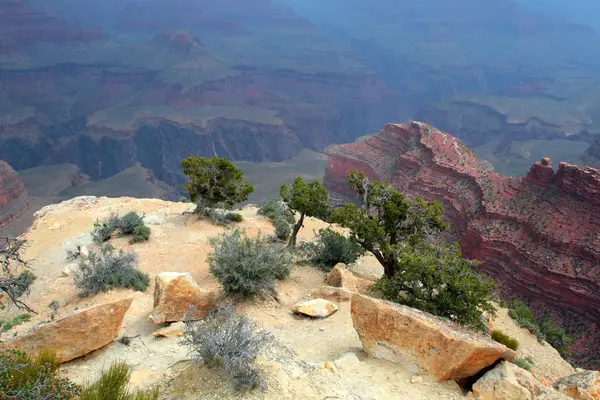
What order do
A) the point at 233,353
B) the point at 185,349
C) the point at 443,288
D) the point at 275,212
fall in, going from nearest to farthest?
the point at 233,353, the point at 185,349, the point at 443,288, the point at 275,212

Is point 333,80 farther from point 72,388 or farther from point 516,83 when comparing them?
point 72,388

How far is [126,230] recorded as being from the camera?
19406mm

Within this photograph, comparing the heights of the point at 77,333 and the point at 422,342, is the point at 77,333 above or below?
below

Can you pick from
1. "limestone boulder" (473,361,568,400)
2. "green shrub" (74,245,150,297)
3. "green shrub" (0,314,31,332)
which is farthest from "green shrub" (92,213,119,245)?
"limestone boulder" (473,361,568,400)

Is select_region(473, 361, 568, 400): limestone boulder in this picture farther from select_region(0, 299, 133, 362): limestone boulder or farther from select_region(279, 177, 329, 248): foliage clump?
select_region(279, 177, 329, 248): foliage clump

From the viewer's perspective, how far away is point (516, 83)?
15788cm

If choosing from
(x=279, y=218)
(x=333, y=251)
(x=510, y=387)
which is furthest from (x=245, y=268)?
(x=279, y=218)

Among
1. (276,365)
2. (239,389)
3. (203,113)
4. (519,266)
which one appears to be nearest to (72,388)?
(239,389)

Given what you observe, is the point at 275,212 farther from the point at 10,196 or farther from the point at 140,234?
the point at 10,196

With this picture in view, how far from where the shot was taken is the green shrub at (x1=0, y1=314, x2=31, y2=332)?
37.6ft

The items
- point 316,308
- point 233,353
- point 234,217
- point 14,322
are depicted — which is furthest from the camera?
point 234,217

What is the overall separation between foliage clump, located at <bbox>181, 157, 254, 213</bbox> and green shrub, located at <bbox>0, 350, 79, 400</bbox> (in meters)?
14.8

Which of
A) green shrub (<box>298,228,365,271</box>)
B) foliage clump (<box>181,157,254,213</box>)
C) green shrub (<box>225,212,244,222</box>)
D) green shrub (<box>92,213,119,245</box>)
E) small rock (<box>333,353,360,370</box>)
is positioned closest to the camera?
small rock (<box>333,353,360,370</box>)

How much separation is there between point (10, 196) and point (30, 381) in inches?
2013
